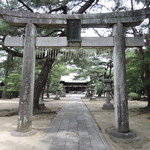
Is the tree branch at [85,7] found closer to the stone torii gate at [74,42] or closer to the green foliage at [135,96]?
the stone torii gate at [74,42]

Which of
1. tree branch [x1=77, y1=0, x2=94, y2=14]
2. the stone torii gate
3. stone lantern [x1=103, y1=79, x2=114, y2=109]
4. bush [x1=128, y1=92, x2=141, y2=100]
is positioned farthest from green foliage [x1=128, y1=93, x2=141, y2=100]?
the stone torii gate

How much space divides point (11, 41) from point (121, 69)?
428cm

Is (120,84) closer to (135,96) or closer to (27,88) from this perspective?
(27,88)

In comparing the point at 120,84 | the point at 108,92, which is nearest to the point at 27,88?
the point at 120,84

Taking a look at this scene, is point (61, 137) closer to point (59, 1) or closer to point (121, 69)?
point (121, 69)

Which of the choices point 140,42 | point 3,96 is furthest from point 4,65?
point 3,96

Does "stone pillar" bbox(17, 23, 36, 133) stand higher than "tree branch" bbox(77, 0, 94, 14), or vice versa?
"tree branch" bbox(77, 0, 94, 14)

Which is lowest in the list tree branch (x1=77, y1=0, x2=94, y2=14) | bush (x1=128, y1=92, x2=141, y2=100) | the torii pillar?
bush (x1=128, y1=92, x2=141, y2=100)

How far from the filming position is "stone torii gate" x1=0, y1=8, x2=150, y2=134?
18.6 ft

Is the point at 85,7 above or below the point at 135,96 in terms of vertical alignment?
above

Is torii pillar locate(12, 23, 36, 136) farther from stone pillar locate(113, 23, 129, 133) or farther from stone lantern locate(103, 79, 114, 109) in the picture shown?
stone lantern locate(103, 79, 114, 109)

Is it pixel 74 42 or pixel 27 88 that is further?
pixel 74 42

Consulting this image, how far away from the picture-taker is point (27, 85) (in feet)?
18.8

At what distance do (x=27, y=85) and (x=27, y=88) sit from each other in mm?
110
